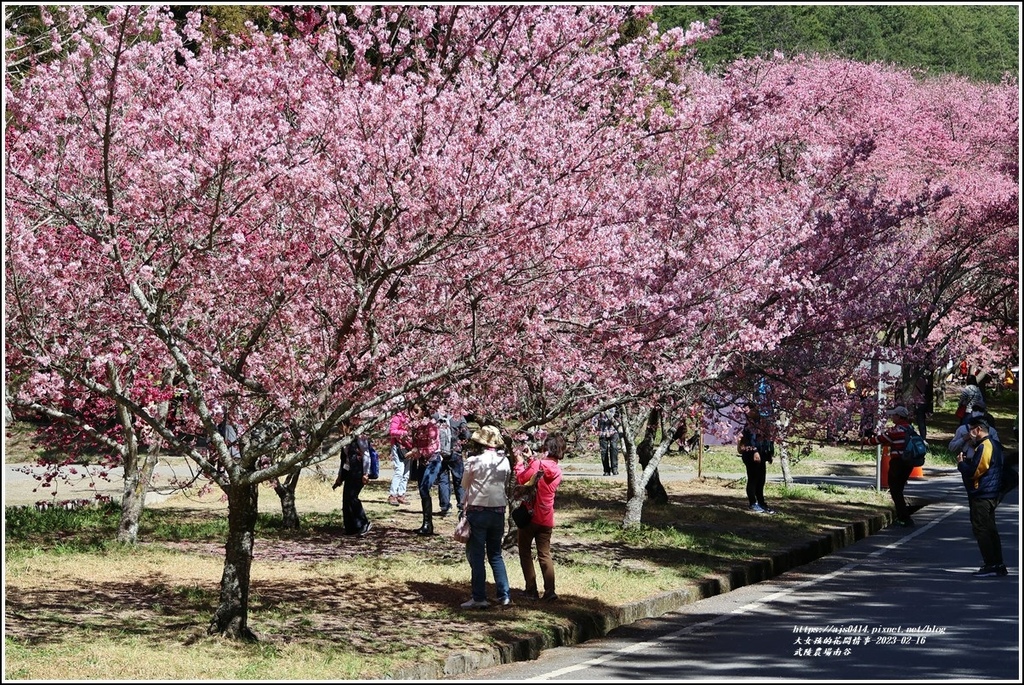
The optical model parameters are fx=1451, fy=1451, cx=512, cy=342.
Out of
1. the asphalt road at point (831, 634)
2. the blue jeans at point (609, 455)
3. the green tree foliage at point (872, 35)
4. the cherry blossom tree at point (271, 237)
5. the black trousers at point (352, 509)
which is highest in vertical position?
the green tree foliage at point (872, 35)

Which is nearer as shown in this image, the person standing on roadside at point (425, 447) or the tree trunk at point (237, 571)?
the tree trunk at point (237, 571)

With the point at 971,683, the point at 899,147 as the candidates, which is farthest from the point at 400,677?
the point at 899,147

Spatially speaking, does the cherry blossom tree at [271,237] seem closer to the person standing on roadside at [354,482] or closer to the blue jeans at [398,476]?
the person standing on roadside at [354,482]

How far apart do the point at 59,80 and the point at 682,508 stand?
14.2 meters

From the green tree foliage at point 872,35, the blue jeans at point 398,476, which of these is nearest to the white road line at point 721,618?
the blue jeans at point 398,476

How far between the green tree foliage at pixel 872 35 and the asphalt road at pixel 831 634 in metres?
35.2

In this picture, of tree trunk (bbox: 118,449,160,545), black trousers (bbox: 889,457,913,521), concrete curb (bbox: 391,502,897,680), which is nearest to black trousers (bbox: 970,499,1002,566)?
concrete curb (bbox: 391,502,897,680)

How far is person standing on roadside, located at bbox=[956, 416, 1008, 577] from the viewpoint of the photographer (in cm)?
1628

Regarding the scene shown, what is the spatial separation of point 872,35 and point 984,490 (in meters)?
45.0

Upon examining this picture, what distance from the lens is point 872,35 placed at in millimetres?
58125

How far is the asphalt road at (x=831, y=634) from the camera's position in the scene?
33.8 feet

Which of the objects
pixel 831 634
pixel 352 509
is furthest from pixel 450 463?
pixel 831 634

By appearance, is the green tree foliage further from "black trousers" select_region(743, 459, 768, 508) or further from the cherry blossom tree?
the cherry blossom tree

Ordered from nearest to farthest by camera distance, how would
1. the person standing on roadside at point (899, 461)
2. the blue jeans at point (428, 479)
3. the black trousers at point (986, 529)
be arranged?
1. the black trousers at point (986, 529)
2. the blue jeans at point (428, 479)
3. the person standing on roadside at point (899, 461)
